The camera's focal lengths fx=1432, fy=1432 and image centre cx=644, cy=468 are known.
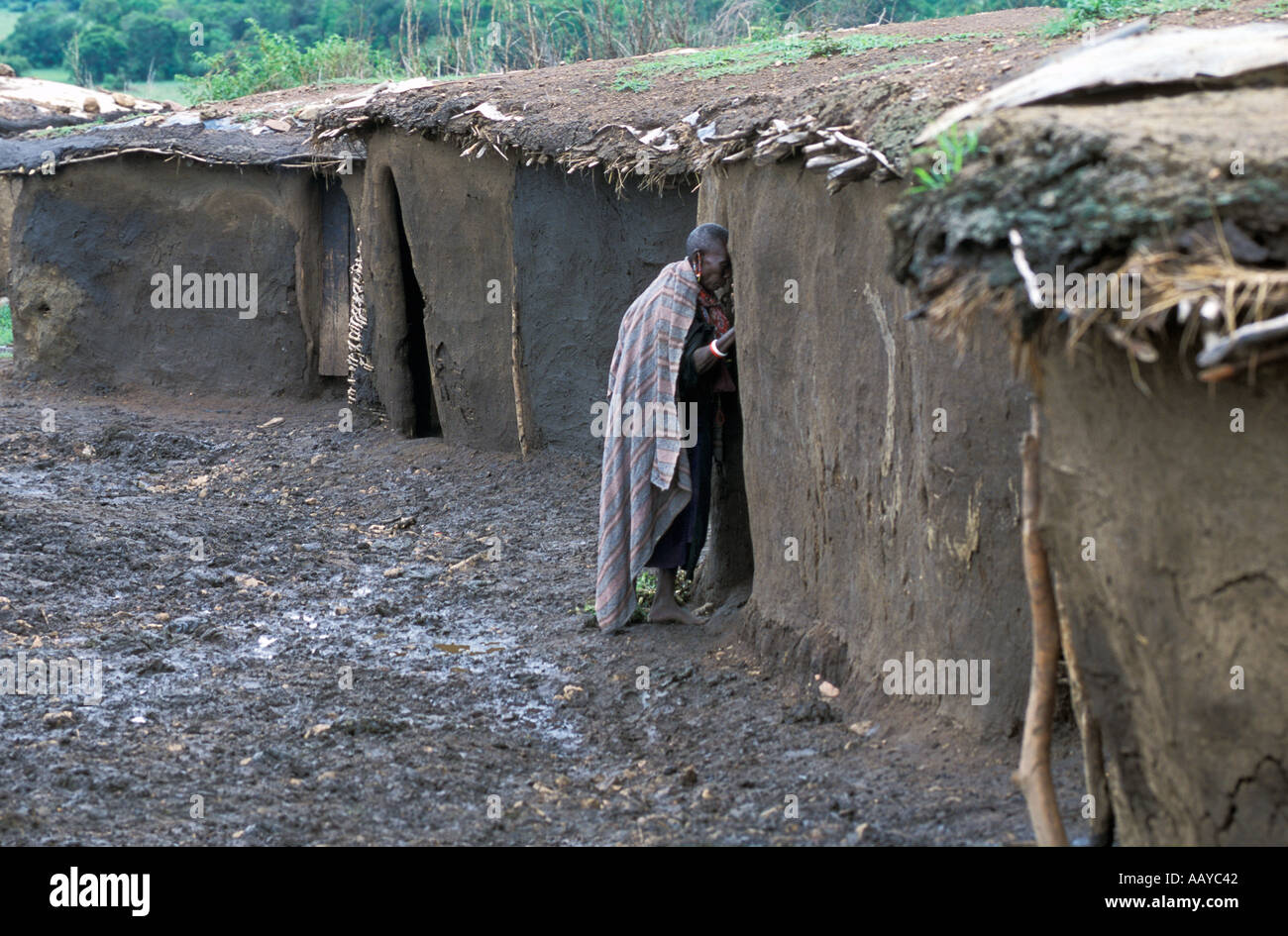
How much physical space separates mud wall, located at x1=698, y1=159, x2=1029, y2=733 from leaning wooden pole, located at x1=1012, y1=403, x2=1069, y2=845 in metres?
0.90

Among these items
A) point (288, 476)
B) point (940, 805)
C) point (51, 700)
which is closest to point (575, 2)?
point (288, 476)

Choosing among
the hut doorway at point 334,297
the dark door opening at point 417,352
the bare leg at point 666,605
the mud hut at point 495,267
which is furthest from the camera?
the hut doorway at point 334,297

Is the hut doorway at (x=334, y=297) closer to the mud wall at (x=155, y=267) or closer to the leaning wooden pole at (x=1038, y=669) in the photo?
the mud wall at (x=155, y=267)

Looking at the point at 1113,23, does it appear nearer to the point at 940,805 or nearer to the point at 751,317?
the point at 751,317

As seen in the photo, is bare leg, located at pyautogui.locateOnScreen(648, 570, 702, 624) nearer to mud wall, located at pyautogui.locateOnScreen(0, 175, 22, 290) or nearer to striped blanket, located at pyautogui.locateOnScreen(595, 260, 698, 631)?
striped blanket, located at pyautogui.locateOnScreen(595, 260, 698, 631)

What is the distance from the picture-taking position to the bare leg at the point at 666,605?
20.7ft

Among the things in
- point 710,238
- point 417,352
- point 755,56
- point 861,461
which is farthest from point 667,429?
point 417,352

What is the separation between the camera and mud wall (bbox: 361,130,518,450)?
30.6 ft

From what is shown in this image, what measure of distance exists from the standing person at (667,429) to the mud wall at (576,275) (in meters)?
2.17

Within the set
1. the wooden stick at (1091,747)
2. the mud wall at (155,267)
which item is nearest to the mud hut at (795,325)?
the wooden stick at (1091,747)

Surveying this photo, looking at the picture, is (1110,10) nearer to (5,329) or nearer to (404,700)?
(404,700)

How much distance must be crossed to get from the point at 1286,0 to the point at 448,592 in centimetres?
482

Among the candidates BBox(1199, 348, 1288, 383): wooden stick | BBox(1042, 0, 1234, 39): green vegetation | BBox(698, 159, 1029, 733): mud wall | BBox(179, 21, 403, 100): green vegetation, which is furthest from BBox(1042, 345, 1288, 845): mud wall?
BBox(179, 21, 403, 100): green vegetation

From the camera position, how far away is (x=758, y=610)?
19.3 feet
